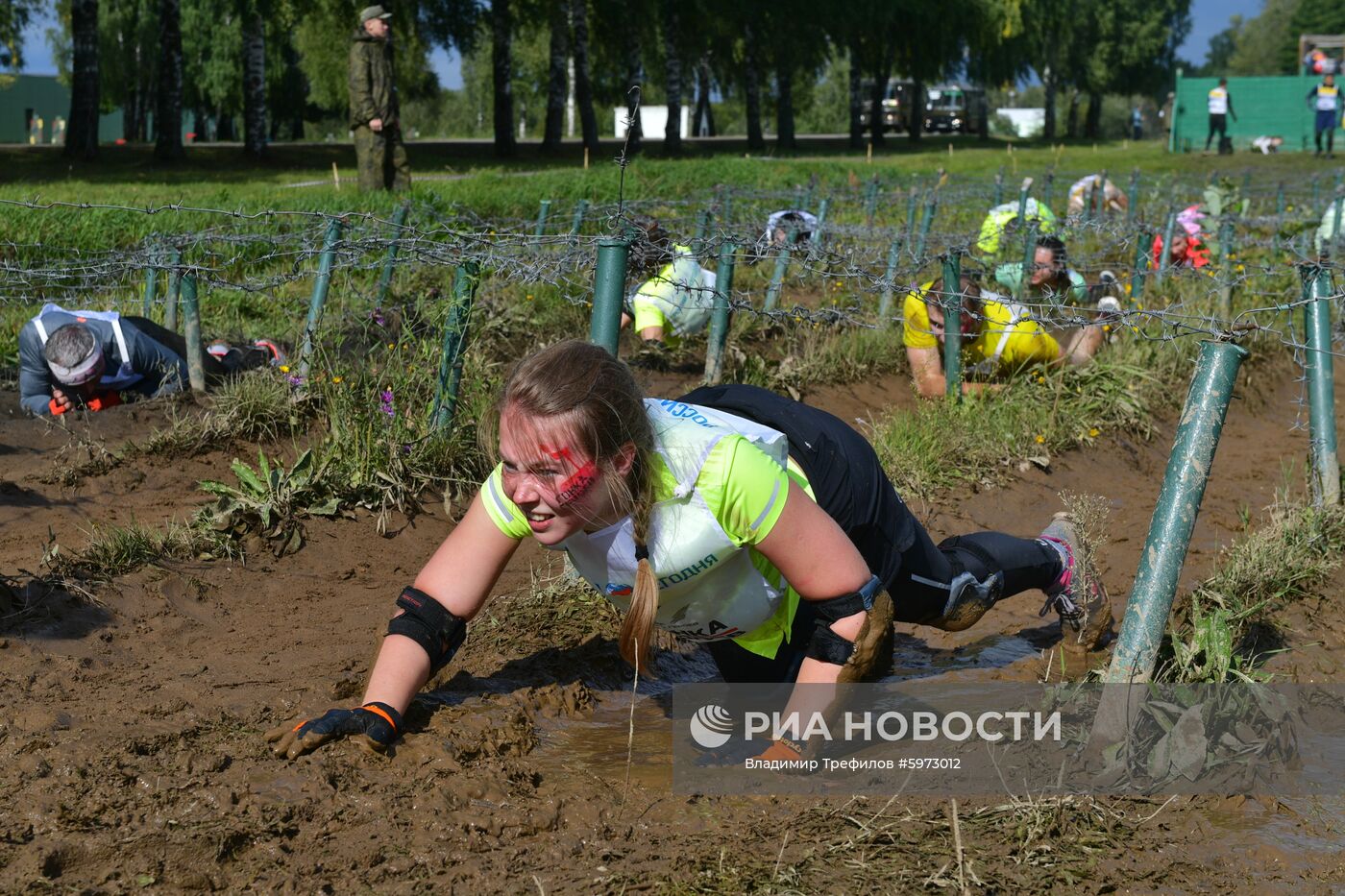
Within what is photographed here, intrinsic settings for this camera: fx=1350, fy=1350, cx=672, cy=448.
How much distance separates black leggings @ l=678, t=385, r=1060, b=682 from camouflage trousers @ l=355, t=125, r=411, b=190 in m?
12.7

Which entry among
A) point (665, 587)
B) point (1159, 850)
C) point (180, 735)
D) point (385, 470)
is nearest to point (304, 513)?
point (385, 470)

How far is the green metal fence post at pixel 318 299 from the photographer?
6629 mm

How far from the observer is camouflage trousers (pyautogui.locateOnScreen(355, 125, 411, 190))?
15539mm

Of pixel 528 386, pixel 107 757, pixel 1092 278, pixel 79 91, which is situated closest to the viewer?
Answer: pixel 528 386

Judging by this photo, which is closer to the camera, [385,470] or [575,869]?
A: [575,869]

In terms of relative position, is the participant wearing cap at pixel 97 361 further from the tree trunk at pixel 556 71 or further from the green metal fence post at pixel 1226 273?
the tree trunk at pixel 556 71

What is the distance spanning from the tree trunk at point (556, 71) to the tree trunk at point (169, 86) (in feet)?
25.7

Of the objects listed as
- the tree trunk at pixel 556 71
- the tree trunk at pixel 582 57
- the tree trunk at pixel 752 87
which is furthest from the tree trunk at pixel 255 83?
the tree trunk at pixel 752 87

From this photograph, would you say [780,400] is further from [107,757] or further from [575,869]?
[107,757]

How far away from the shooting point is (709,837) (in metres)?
3.18

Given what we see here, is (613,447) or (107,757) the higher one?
(613,447)

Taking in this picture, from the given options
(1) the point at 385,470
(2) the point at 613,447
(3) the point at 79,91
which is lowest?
(1) the point at 385,470

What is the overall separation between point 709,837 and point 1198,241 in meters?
11.3

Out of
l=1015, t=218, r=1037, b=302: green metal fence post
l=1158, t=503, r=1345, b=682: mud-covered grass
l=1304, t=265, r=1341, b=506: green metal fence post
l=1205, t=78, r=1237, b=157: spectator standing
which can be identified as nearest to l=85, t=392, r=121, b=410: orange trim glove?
l=1015, t=218, r=1037, b=302: green metal fence post
